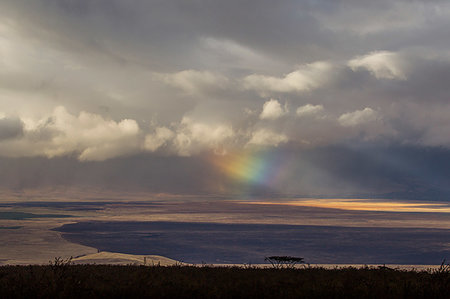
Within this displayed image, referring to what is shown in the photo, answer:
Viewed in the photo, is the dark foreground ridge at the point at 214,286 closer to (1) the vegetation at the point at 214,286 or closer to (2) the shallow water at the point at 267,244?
(1) the vegetation at the point at 214,286

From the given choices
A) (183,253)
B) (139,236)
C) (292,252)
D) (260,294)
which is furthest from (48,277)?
(139,236)

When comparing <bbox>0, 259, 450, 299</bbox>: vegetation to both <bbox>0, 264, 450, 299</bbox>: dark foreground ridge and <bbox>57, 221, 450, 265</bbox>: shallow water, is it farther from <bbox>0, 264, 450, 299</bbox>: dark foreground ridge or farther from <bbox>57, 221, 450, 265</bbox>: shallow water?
<bbox>57, 221, 450, 265</bbox>: shallow water

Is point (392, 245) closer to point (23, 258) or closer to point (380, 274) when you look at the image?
point (23, 258)

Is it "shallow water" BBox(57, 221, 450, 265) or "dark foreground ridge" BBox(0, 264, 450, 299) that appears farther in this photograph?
"shallow water" BBox(57, 221, 450, 265)

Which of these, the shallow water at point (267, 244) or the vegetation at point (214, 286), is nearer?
the vegetation at point (214, 286)

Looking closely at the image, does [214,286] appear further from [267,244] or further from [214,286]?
[267,244]

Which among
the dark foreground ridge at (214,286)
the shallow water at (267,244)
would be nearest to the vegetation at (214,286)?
the dark foreground ridge at (214,286)

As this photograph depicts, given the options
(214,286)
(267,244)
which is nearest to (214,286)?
(214,286)

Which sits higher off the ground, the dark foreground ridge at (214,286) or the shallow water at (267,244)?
the dark foreground ridge at (214,286)

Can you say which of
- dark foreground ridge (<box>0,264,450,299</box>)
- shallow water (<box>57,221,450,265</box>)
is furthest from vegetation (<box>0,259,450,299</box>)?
shallow water (<box>57,221,450,265</box>)

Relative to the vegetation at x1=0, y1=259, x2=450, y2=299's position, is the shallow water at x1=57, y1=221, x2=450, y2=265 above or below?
below

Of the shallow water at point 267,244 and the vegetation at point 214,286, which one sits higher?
the vegetation at point 214,286

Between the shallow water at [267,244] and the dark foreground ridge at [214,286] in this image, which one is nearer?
the dark foreground ridge at [214,286]
